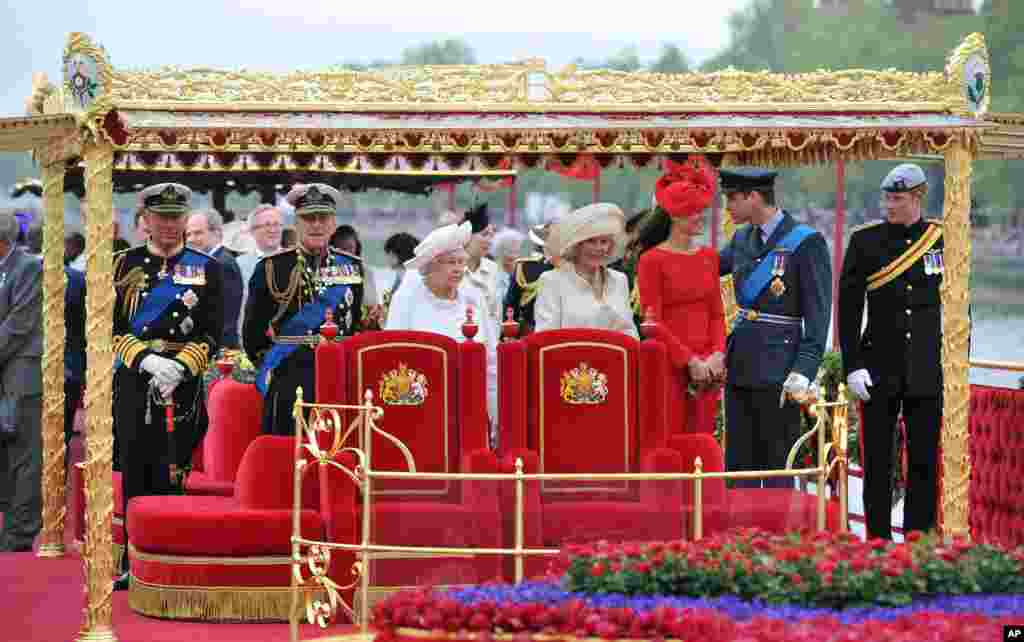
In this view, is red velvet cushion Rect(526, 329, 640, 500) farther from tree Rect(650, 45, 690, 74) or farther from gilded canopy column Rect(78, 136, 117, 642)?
tree Rect(650, 45, 690, 74)

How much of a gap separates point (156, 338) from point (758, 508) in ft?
11.4

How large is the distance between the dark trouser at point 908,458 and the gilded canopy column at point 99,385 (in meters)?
4.23

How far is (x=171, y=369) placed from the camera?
1060 cm

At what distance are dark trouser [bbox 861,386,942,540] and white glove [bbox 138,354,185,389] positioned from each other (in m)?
3.83

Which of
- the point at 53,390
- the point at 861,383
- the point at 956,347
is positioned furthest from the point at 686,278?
Result: the point at 53,390

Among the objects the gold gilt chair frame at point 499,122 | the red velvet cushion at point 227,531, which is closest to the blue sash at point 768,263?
the gold gilt chair frame at point 499,122

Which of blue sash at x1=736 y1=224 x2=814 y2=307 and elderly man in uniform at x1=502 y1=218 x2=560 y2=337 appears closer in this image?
blue sash at x1=736 y1=224 x2=814 y2=307

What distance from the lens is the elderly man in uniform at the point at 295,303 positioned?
34.9 feet

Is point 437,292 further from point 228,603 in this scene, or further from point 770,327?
point 228,603

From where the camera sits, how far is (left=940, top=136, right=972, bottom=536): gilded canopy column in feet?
33.7

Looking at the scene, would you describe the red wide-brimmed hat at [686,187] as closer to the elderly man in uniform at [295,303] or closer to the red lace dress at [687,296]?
the red lace dress at [687,296]

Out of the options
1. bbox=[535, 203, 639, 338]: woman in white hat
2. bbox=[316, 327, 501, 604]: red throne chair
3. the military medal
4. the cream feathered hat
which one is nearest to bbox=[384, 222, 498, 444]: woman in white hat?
the cream feathered hat

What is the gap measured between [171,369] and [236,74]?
5.65 feet

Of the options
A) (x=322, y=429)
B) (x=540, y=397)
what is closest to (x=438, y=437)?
(x=540, y=397)
